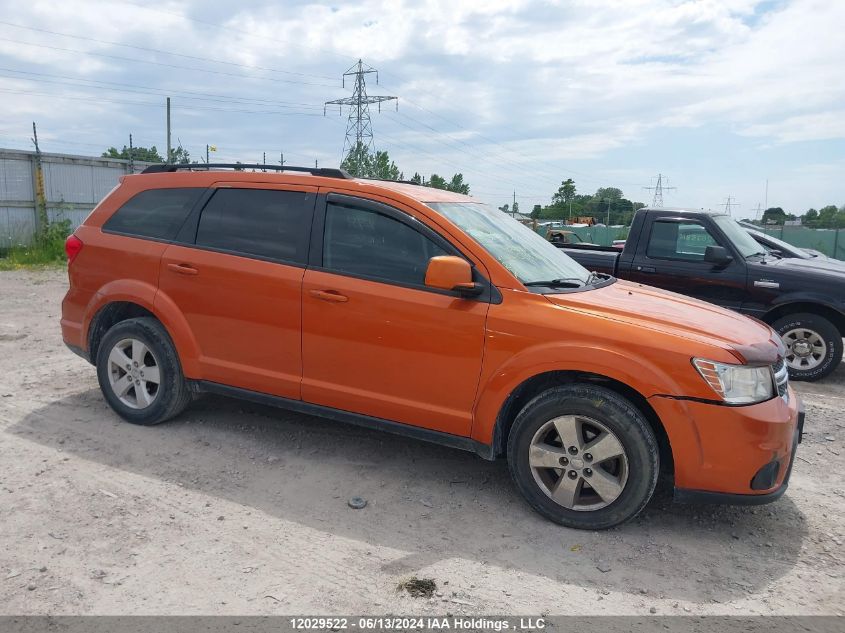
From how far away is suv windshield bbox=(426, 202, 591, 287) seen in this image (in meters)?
3.80

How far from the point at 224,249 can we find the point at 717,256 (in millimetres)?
5274

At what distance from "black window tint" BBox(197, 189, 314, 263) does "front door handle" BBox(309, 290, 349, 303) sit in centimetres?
27

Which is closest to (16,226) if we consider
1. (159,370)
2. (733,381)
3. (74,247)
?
(74,247)

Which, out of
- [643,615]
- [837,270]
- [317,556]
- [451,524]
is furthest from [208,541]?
[837,270]

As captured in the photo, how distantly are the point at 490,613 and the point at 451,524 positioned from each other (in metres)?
0.78

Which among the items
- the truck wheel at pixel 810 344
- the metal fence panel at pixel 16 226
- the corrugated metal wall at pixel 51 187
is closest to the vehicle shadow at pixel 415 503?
the truck wheel at pixel 810 344

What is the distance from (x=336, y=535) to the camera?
330 cm

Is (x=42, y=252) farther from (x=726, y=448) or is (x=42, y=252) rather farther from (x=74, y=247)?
(x=726, y=448)

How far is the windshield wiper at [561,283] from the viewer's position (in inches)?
146

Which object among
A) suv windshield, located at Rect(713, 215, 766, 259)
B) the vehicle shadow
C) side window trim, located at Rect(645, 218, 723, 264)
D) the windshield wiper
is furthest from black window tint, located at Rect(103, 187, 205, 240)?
suv windshield, located at Rect(713, 215, 766, 259)

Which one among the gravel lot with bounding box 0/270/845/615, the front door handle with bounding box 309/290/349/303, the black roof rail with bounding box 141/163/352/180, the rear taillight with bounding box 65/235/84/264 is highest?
the black roof rail with bounding box 141/163/352/180

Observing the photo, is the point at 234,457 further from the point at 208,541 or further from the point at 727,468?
the point at 727,468

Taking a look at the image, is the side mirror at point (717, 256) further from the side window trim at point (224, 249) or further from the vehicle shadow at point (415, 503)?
the side window trim at point (224, 249)

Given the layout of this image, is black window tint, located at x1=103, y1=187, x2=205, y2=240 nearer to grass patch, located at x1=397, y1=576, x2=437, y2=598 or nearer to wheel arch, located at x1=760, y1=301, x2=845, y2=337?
grass patch, located at x1=397, y1=576, x2=437, y2=598
